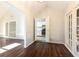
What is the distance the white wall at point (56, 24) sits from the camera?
6842mm

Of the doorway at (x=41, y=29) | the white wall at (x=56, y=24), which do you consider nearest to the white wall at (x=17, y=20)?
the doorway at (x=41, y=29)

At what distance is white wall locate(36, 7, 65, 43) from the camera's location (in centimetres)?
684

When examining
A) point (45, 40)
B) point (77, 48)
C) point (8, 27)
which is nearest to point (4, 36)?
point (8, 27)

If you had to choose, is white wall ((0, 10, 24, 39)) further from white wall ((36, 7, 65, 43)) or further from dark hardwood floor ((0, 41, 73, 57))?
dark hardwood floor ((0, 41, 73, 57))

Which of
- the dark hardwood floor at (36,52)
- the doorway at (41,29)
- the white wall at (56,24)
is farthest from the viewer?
the doorway at (41,29)

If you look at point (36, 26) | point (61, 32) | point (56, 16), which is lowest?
point (61, 32)

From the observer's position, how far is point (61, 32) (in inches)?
270

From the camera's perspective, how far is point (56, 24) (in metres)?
6.94

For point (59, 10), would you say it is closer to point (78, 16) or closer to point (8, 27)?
point (78, 16)

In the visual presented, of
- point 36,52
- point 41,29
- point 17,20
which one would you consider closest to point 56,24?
point 41,29

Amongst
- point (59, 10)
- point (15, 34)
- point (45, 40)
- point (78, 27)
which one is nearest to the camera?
point (78, 27)

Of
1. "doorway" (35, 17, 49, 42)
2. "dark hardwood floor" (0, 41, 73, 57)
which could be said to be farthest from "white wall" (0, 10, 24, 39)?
"dark hardwood floor" (0, 41, 73, 57)

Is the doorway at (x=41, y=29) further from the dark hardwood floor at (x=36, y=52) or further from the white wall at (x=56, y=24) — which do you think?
the dark hardwood floor at (x=36, y=52)

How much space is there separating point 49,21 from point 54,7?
42.0 inches
